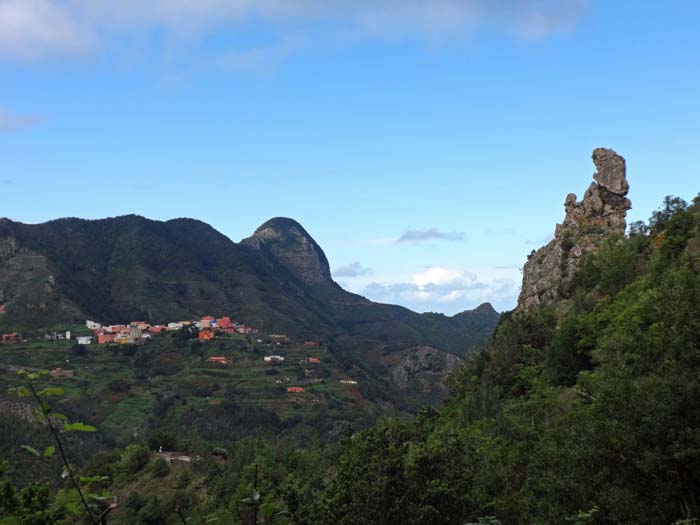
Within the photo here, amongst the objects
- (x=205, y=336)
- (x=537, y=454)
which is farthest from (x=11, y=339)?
(x=537, y=454)

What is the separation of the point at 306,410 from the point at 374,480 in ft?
385

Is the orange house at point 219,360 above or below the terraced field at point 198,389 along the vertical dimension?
above

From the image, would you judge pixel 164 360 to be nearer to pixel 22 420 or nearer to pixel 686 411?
pixel 22 420

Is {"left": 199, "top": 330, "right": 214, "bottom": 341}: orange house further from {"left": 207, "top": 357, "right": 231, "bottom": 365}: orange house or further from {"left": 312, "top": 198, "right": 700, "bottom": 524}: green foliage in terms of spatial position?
{"left": 312, "top": 198, "right": 700, "bottom": 524}: green foliage

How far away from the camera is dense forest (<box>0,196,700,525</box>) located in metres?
19.2

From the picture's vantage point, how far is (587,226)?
8681cm

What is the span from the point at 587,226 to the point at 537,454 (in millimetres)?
61567

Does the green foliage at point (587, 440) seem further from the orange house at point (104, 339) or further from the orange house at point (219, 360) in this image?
the orange house at point (104, 339)

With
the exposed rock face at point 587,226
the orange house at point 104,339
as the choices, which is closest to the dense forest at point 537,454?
the exposed rock face at point 587,226

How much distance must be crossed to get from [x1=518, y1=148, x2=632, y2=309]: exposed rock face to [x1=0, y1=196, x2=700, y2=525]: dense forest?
882 cm

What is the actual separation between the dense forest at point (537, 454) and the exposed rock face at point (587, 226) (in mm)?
8824

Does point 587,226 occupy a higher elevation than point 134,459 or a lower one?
higher

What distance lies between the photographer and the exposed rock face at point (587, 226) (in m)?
83.7

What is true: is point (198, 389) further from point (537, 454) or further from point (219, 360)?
point (537, 454)
